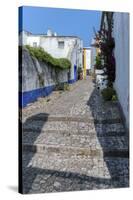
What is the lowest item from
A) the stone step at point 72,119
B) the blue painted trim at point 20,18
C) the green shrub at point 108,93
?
the stone step at point 72,119

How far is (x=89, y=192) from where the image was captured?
4.67m

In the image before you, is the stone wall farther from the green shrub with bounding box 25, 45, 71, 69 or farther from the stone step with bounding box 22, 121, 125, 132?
the stone step with bounding box 22, 121, 125, 132

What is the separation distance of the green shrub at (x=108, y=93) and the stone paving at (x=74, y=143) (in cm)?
6

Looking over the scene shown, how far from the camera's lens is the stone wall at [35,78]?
14.4ft

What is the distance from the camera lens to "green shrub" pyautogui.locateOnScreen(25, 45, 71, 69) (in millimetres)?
4500

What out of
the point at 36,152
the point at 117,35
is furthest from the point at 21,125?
the point at 117,35

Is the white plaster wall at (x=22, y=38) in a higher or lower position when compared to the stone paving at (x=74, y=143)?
higher

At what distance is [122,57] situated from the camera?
5105 millimetres

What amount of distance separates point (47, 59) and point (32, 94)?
39 cm

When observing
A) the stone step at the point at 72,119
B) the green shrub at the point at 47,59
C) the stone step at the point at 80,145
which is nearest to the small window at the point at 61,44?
the green shrub at the point at 47,59

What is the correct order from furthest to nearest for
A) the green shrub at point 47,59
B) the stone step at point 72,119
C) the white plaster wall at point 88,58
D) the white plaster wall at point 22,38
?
the white plaster wall at point 88,58 < the stone step at point 72,119 < the green shrub at point 47,59 < the white plaster wall at point 22,38

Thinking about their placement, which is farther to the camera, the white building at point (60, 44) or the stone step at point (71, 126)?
the stone step at point (71, 126)

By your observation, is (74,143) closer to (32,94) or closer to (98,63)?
(32,94)

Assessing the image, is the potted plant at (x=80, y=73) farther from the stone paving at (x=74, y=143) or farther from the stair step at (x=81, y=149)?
the stair step at (x=81, y=149)
